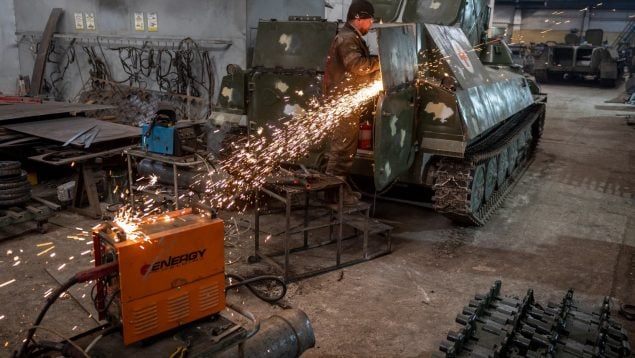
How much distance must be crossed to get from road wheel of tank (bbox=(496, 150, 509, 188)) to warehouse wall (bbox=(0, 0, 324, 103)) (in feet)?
14.3

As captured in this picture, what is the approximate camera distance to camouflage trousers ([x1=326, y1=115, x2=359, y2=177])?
5.19 metres

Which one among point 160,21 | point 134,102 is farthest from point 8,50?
point 160,21

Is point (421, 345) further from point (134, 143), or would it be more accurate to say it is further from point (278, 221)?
point (134, 143)

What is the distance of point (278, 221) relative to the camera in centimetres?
621

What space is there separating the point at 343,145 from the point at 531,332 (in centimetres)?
250

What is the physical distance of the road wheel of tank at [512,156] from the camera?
781cm

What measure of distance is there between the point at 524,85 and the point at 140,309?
7.60m

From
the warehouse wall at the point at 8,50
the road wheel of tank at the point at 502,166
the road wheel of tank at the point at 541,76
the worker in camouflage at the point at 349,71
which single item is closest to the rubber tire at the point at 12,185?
the worker in camouflage at the point at 349,71

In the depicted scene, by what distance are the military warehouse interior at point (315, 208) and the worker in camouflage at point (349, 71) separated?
0.06 feet

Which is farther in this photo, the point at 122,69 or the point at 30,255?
the point at 122,69

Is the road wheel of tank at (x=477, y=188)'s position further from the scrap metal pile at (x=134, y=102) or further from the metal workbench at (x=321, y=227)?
the scrap metal pile at (x=134, y=102)

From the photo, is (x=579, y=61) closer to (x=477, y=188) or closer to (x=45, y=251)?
(x=477, y=188)

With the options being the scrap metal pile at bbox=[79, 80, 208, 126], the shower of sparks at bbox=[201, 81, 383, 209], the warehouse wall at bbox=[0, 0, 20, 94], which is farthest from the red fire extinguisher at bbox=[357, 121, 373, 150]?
the warehouse wall at bbox=[0, 0, 20, 94]

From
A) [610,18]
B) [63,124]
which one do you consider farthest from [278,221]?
[610,18]
